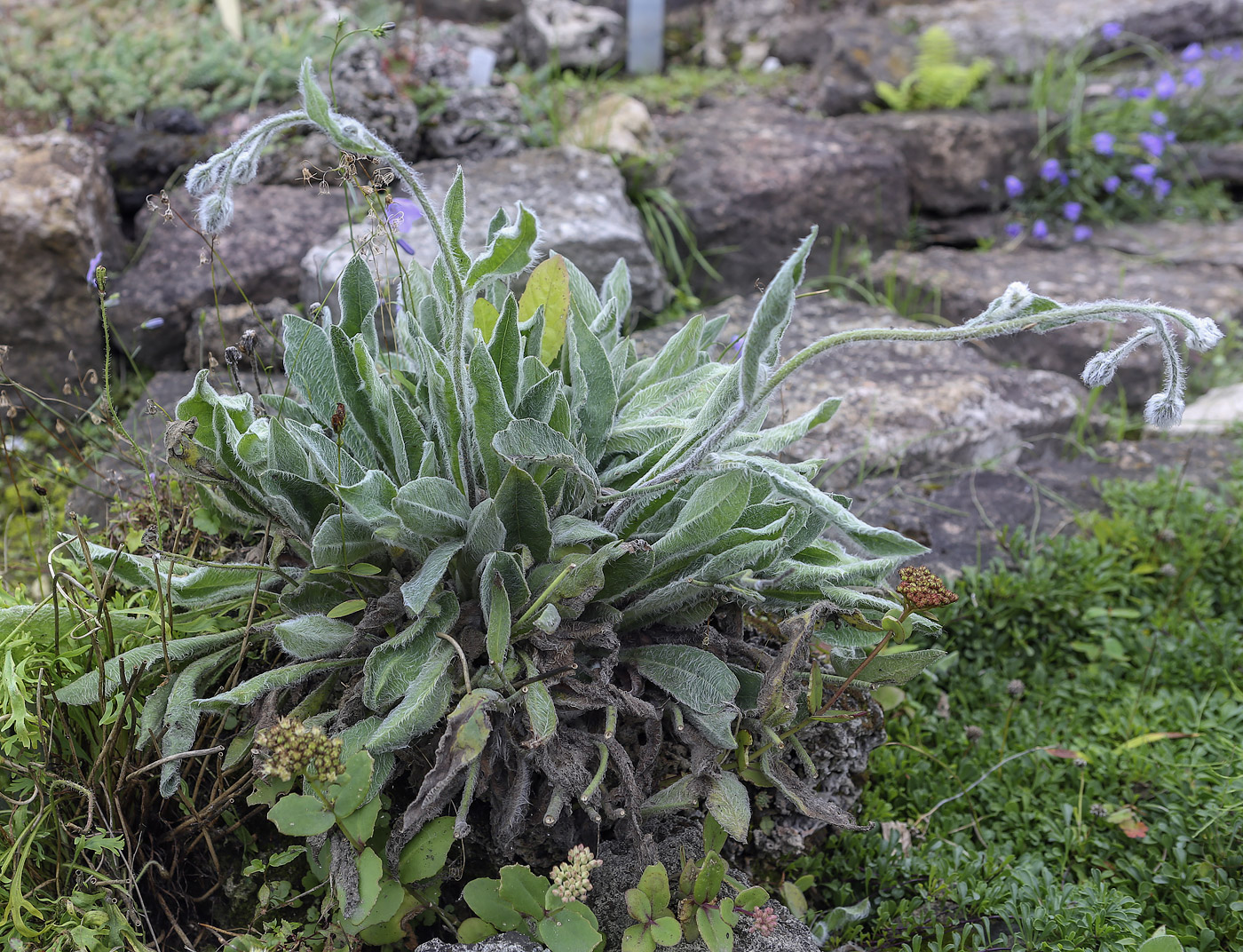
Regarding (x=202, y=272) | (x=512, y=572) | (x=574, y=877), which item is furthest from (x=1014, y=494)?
(x=202, y=272)

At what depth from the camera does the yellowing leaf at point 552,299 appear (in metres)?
2.04

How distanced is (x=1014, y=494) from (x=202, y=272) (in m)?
3.27

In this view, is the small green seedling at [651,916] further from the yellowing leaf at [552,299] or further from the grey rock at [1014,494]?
the grey rock at [1014,494]

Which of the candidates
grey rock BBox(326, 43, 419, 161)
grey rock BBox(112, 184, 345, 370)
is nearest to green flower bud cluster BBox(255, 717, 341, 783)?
grey rock BBox(112, 184, 345, 370)

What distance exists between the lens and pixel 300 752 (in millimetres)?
1396

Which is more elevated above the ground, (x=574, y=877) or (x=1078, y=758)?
(x=574, y=877)

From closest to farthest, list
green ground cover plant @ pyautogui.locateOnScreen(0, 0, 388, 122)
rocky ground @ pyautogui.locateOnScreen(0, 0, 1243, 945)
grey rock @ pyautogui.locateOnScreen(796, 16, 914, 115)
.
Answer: rocky ground @ pyautogui.locateOnScreen(0, 0, 1243, 945) < green ground cover plant @ pyautogui.locateOnScreen(0, 0, 388, 122) < grey rock @ pyautogui.locateOnScreen(796, 16, 914, 115)

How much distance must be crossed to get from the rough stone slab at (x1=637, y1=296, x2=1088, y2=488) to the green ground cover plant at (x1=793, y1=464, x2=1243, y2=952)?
0.50 meters

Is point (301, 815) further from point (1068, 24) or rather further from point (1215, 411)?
point (1068, 24)

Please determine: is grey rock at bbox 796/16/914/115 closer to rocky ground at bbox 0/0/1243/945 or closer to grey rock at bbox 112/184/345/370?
rocky ground at bbox 0/0/1243/945

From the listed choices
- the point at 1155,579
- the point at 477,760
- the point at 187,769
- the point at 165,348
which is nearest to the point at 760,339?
the point at 477,760

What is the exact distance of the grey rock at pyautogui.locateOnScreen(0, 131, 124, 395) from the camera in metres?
3.60

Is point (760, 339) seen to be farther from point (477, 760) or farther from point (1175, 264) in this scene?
point (1175, 264)

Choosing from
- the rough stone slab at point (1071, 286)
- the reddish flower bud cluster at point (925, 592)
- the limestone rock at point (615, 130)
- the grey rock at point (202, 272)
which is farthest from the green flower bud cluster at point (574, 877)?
the limestone rock at point (615, 130)
